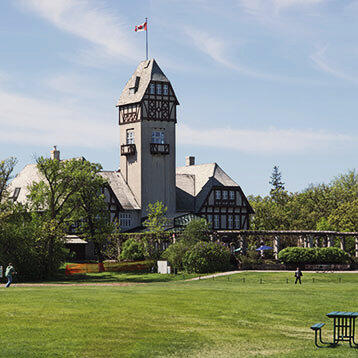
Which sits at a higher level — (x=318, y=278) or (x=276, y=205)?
(x=276, y=205)

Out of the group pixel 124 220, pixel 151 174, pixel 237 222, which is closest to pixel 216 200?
pixel 237 222

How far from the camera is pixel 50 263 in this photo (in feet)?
194

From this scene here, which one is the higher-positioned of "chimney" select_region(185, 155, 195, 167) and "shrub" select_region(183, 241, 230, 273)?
"chimney" select_region(185, 155, 195, 167)

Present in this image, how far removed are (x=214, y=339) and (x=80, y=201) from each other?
43.9 m

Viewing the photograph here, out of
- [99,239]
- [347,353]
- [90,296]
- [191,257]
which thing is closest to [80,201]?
[99,239]

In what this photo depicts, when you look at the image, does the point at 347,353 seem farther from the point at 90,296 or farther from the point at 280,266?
the point at 280,266

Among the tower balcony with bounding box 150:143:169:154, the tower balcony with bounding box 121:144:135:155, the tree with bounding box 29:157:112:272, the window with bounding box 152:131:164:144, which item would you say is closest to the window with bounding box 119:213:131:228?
the tower balcony with bounding box 121:144:135:155

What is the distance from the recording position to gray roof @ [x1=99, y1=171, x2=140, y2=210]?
83000 mm

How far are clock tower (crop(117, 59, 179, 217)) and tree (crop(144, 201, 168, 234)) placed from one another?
6.97 feet

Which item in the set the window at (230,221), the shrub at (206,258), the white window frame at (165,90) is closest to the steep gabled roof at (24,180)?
the white window frame at (165,90)

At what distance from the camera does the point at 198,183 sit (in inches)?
3536

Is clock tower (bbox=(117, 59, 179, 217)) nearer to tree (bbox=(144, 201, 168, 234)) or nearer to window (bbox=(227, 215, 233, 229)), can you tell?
tree (bbox=(144, 201, 168, 234))

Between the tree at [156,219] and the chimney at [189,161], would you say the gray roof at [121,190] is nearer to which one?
the tree at [156,219]

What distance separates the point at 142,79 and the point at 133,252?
24.5m
